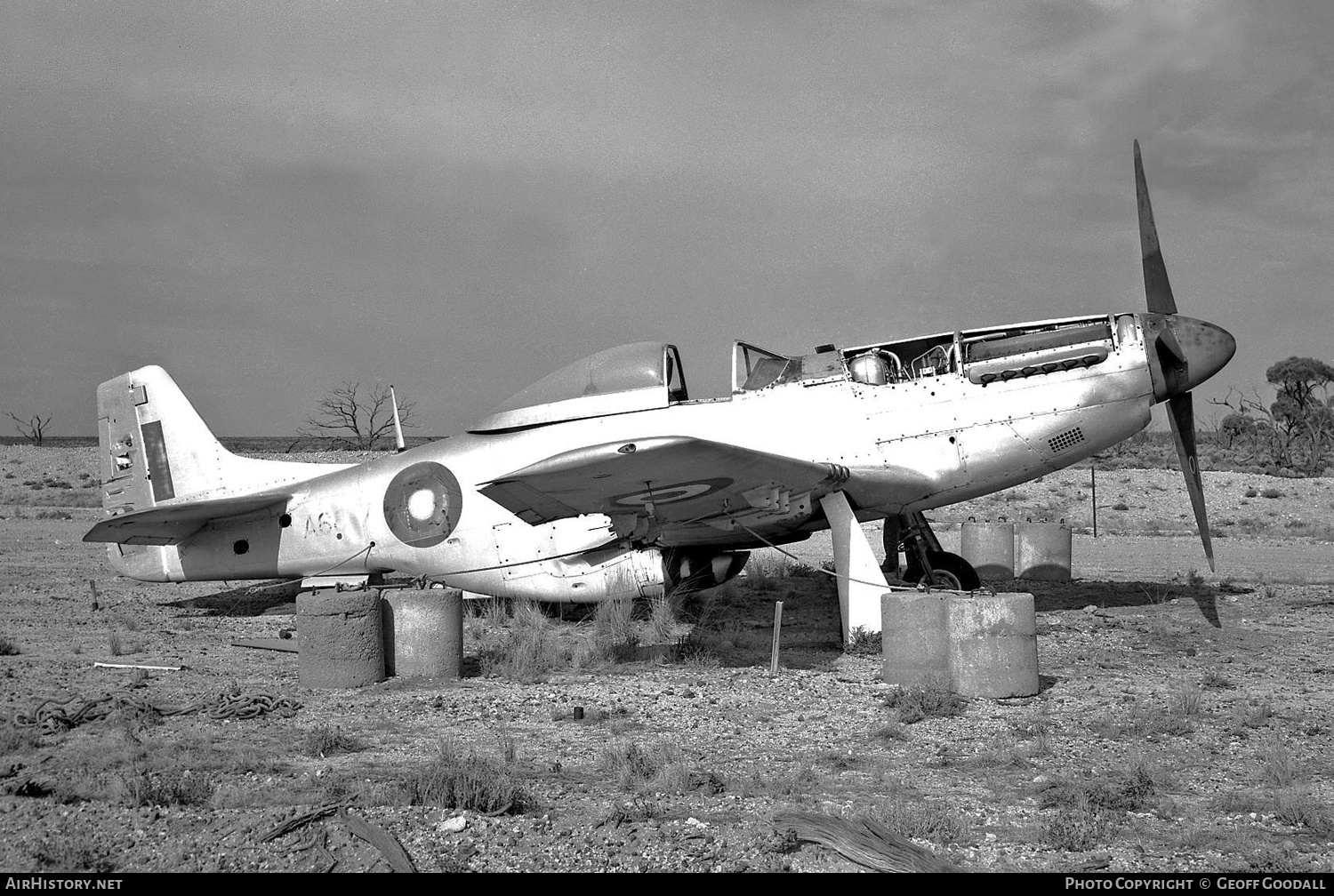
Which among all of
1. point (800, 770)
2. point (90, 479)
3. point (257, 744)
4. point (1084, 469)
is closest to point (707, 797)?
point (800, 770)

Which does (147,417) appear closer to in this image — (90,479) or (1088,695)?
(1088,695)

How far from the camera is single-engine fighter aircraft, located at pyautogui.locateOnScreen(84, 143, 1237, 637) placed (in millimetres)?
9195

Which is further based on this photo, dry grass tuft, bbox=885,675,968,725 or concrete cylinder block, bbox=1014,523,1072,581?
concrete cylinder block, bbox=1014,523,1072,581

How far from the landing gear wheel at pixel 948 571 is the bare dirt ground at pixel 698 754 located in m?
0.88

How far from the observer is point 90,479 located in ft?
117

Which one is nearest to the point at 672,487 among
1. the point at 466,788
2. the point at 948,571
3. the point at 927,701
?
the point at 927,701

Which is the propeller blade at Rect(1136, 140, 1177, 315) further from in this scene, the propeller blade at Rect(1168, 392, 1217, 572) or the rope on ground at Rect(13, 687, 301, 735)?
the rope on ground at Rect(13, 687, 301, 735)

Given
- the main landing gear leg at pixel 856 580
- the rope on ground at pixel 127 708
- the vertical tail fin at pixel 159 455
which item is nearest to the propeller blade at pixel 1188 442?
the main landing gear leg at pixel 856 580

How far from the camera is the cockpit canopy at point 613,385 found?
9625 mm

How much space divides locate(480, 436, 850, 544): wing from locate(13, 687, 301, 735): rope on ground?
6.69 ft

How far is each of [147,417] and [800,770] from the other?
31.0 ft

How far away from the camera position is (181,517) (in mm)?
10516

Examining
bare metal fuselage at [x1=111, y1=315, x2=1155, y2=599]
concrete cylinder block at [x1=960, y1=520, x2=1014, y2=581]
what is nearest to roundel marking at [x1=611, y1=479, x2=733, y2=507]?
bare metal fuselage at [x1=111, y1=315, x2=1155, y2=599]

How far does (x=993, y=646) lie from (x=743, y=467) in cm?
234
